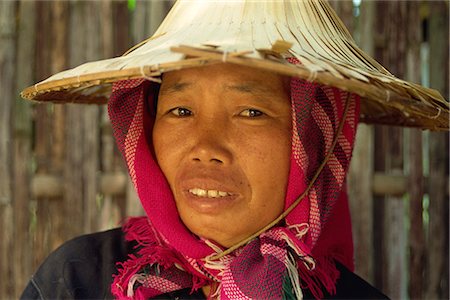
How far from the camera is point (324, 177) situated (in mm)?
1653

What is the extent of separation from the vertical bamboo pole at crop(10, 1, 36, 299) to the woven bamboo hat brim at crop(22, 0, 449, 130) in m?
0.73

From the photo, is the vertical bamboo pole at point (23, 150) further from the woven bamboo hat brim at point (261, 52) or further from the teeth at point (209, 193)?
the teeth at point (209, 193)

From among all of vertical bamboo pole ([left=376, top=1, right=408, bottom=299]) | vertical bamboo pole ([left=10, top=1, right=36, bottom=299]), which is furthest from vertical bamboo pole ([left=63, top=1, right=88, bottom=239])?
vertical bamboo pole ([left=376, top=1, right=408, bottom=299])

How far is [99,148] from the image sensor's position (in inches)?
98.5

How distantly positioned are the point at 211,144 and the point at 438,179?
1.31 metres

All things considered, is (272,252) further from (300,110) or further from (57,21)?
(57,21)

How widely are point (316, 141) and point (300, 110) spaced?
13 centimetres

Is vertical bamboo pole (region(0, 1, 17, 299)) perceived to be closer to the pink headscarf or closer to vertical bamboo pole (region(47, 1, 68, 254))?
vertical bamboo pole (region(47, 1, 68, 254))

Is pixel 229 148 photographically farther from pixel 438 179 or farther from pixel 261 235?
pixel 438 179

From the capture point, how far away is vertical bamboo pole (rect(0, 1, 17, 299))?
96.8 inches

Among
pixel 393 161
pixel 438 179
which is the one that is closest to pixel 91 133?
pixel 393 161

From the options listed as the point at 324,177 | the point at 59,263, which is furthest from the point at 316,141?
the point at 59,263

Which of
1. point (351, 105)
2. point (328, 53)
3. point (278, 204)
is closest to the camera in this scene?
point (328, 53)

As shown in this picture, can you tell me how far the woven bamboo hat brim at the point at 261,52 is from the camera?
121 cm
